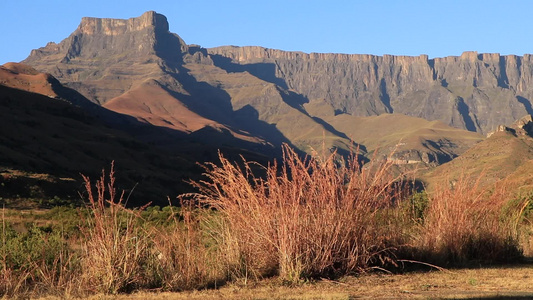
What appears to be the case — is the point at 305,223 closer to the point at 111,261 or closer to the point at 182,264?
the point at 182,264

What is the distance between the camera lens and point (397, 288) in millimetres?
10453

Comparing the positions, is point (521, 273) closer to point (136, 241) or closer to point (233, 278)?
point (233, 278)

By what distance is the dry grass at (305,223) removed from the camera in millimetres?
11242

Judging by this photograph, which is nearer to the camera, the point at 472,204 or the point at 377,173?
the point at 377,173

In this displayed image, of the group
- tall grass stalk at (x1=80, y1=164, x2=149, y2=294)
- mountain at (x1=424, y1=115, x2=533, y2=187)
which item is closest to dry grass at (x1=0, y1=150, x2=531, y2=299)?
tall grass stalk at (x1=80, y1=164, x2=149, y2=294)

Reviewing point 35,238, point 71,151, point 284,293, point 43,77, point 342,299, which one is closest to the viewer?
point 342,299

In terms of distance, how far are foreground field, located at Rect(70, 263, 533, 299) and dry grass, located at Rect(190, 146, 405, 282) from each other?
1.50 feet

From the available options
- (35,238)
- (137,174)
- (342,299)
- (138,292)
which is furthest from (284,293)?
(137,174)

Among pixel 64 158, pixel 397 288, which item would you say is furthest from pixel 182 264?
pixel 64 158

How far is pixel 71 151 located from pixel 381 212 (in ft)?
233

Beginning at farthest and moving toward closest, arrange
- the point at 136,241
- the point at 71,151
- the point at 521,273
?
1. the point at 71,151
2. the point at 521,273
3. the point at 136,241

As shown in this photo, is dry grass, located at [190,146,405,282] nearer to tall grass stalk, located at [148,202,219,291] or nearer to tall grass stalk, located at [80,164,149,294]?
tall grass stalk, located at [148,202,219,291]

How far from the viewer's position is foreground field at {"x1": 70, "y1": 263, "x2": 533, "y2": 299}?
974 cm

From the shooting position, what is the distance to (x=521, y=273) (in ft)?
39.0
